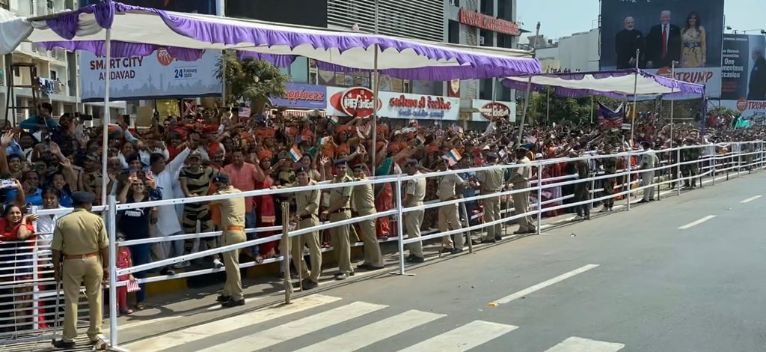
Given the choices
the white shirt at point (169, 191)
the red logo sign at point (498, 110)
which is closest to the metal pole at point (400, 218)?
the white shirt at point (169, 191)

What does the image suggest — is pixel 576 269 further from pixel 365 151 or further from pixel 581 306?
pixel 365 151

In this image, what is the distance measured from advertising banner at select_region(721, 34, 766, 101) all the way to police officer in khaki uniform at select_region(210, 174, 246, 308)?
70375 millimetres

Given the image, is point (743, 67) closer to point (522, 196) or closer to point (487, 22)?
point (487, 22)

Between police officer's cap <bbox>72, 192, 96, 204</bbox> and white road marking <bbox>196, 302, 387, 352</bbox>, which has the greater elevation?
police officer's cap <bbox>72, 192, 96, 204</bbox>

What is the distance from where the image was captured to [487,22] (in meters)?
50.4

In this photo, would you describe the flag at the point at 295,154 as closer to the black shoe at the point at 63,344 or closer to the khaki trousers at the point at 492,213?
the khaki trousers at the point at 492,213

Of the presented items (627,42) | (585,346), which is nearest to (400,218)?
(585,346)

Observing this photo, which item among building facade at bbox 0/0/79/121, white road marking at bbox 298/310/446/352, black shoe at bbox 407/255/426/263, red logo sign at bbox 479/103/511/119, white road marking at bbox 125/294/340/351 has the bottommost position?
white road marking at bbox 125/294/340/351

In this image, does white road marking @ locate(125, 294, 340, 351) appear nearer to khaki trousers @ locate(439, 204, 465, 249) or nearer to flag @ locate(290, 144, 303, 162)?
flag @ locate(290, 144, 303, 162)

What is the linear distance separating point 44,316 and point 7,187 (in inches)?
61.0

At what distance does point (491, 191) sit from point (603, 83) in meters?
7.32

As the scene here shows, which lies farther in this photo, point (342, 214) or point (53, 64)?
point (53, 64)

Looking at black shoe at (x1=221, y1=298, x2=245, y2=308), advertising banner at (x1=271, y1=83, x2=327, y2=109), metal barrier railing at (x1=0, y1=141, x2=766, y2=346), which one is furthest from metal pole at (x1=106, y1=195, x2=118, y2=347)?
advertising banner at (x1=271, y1=83, x2=327, y2=109)

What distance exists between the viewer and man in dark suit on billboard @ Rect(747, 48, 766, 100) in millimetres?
69438
